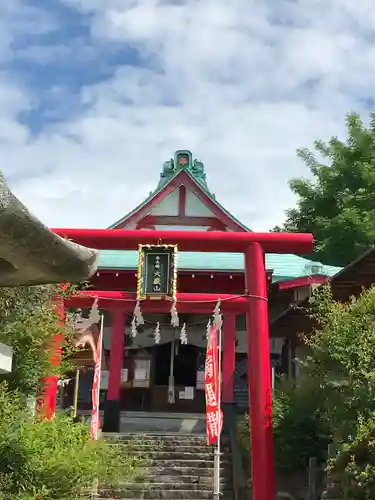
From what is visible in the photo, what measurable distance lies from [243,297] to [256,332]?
78cm

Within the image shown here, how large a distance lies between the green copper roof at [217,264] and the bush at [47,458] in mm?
9010

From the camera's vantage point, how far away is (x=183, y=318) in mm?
18938

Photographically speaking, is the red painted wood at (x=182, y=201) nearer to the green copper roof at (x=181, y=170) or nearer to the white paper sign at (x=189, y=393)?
the green copper roof at (x=181, y=170)

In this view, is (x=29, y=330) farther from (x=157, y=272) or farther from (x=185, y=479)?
(x=185, y=479)

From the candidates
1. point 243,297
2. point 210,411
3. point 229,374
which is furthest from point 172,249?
point 229,374

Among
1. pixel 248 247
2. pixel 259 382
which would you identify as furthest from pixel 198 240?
pixel 259 382

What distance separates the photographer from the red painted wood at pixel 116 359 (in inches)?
645

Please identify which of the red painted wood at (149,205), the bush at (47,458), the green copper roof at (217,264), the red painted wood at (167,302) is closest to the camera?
the bush at (47,458)

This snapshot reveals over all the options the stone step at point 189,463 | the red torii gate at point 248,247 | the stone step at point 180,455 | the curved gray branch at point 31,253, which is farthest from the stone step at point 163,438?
the curved gray branch at point 31,253

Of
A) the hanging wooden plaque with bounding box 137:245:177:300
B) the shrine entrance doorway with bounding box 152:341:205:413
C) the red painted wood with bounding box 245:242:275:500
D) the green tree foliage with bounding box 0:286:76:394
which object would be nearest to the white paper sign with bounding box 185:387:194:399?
the shrine entrance doorway with bounding box 152:341:205:413

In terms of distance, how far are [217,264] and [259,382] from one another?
6641 mm

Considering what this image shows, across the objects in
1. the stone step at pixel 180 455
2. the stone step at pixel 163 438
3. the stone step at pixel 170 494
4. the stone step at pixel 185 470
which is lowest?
the stone step at pixel 170 494

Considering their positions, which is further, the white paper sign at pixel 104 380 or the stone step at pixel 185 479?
the white paper sign at pixel 104 380

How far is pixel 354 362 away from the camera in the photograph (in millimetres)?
8508
